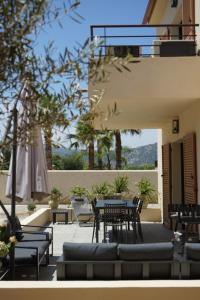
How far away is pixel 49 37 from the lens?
320 centimetres

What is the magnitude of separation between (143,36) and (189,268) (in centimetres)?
664

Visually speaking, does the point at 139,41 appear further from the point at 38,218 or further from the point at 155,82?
the point at 38,218

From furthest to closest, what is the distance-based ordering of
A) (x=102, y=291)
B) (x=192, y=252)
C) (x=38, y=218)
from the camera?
(x=38, y=218) < (x=192, y=252) < (x=102, y=291)

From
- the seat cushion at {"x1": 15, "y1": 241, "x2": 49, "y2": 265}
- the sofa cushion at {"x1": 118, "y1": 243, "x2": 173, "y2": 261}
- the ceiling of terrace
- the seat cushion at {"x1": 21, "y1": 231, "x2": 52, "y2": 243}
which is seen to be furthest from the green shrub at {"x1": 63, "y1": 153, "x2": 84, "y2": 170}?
the sofa cushion at {"x1": 118, "y1": 243, "x2": 173, "y2": 261}

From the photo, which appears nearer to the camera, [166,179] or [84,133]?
[84,133]

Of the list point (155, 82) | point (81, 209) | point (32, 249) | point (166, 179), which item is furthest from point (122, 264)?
point (81, 209)

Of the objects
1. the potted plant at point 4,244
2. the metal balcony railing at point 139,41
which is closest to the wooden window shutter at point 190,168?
the metal balcony railing at point 139,41

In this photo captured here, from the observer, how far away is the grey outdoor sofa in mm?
5344

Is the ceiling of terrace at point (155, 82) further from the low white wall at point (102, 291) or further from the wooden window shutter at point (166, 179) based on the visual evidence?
the low white wall at point (102, 291)

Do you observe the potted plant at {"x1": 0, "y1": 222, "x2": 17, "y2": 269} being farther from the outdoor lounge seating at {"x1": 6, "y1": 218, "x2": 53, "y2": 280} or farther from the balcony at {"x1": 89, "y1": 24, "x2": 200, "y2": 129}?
the balcony at {"x1": 89, "y1": 24, "x2": 200, "y2": 129}

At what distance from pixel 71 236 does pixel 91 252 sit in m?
7.19

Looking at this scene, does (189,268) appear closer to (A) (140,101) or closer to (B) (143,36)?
(A) (140,101)

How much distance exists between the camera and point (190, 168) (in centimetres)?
1132

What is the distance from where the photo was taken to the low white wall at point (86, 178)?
909 inches
